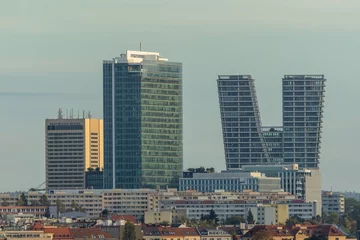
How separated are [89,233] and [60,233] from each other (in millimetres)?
3871

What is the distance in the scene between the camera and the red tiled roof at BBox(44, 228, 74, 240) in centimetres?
18150

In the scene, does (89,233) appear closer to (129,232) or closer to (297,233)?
(129,232)

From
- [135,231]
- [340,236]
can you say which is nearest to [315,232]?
[340,236]

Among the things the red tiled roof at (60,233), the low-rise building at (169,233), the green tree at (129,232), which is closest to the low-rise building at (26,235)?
the red tiled roof at (60,233)

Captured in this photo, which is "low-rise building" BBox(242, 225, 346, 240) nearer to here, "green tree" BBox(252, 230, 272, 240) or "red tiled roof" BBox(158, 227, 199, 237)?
"green tree" BBox(252, 230, 272, 240)

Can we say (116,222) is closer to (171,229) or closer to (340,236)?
(171,229)

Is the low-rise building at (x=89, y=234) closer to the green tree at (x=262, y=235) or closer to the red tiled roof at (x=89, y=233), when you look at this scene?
the red tiled roof at (x=89, y=233)

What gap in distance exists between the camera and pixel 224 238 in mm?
198250

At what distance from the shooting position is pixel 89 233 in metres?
186

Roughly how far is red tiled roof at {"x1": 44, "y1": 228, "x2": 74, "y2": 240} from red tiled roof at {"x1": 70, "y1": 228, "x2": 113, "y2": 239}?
0.62m

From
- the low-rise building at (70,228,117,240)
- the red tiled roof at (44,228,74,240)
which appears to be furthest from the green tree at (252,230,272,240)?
the red tiled roof at (44,228,74,240)

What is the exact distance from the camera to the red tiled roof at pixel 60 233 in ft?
595

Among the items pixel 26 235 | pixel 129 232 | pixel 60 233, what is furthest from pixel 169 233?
pixel 26 235

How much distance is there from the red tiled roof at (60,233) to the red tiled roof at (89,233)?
0.62 m
